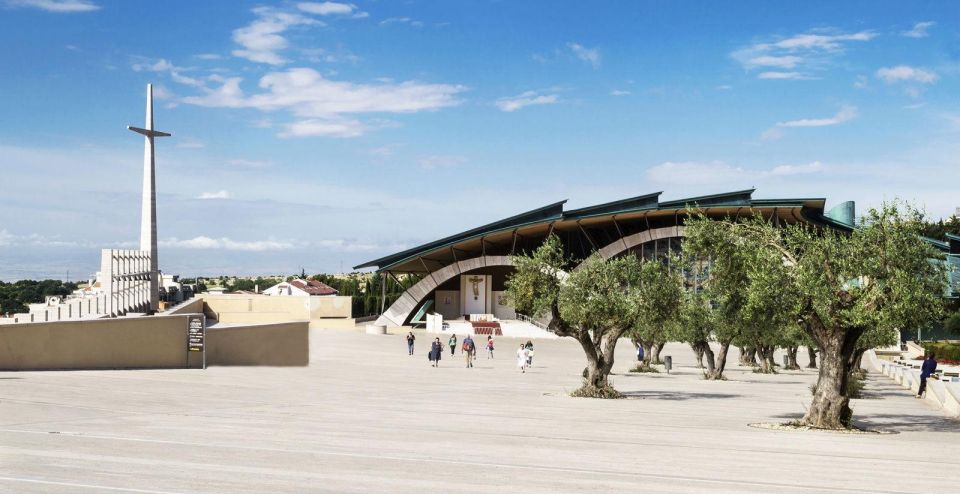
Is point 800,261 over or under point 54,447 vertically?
over

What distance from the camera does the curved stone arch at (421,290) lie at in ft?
332

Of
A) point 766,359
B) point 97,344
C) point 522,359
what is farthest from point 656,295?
point 766,359

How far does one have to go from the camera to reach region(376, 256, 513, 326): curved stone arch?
101312 mm

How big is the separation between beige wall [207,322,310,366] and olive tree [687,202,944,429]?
830 inches

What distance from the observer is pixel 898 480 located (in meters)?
15.0

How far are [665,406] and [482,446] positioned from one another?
13145 mm

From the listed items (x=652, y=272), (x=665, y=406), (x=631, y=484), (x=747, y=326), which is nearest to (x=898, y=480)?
(x=631, y=484)

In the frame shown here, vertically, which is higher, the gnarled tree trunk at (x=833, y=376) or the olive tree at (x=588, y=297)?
the olive tree at (x=588, y=297)

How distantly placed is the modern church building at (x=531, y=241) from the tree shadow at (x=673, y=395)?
60.3 m

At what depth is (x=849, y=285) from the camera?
2347 centimetres

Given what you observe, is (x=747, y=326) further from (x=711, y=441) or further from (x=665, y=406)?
(x=711, y=441)

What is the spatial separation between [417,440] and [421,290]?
84799 millimetres

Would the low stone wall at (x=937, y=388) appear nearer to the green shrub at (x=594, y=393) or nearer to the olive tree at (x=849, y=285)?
the olive tree at (x=849, y=285)

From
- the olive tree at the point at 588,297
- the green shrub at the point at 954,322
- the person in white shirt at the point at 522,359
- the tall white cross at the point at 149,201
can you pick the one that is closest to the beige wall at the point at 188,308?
the tall white cross at the point at 149,201
